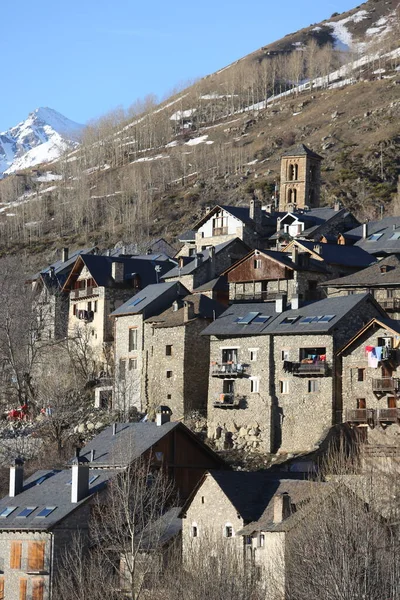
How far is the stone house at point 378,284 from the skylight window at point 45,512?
26.4 m

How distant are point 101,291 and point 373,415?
3471cm

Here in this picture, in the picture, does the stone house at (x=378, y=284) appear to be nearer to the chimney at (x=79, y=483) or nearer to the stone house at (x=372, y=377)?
the stone house at (x=372, y=377)

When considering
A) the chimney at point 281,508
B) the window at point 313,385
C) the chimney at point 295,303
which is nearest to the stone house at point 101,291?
the chimney at point 295,303

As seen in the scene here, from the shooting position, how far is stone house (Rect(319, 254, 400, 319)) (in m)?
80.4

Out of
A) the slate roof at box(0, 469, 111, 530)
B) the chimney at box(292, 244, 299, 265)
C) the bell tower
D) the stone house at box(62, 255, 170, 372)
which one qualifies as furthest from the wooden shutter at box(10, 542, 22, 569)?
the bell tower

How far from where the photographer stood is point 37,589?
60812mm

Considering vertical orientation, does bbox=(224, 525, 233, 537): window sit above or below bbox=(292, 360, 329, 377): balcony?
below

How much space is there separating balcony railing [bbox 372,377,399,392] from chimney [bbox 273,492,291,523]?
53.0 feet

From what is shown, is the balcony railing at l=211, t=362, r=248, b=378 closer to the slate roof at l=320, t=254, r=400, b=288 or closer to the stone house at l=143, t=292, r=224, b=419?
the stone house at l=143, t=292, r=224, b=419

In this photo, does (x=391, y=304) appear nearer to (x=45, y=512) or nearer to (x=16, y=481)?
(x=16, y=481)

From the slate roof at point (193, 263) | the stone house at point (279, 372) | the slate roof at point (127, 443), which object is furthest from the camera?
the slate roof at point (193, 263)

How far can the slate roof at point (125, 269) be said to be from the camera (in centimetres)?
10006

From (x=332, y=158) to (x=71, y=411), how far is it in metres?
95.9

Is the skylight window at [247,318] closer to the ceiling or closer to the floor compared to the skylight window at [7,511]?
closer to the ceiling
